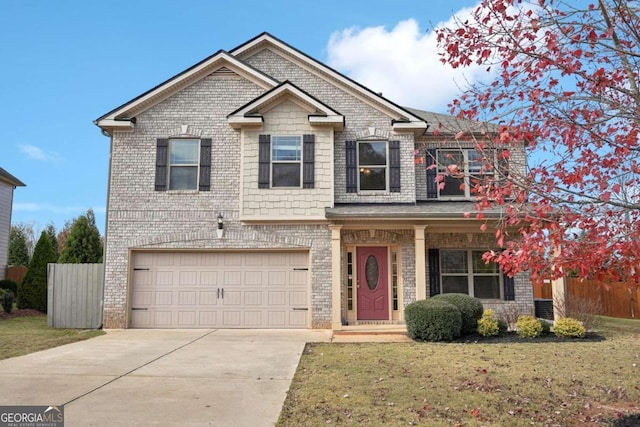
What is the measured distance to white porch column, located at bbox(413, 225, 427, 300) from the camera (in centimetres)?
1245

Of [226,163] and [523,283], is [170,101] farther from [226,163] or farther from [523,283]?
[523,283]

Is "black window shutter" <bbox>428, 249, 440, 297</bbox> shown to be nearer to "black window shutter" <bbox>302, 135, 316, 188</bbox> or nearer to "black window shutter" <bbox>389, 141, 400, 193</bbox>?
"black window shutter" <bbox>389, 141, 400, 193</bbox>

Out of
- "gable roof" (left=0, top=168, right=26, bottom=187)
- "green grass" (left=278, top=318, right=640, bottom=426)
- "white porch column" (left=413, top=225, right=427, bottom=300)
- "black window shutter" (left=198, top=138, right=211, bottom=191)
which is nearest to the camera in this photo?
"green grass" (left=278, top=318, right=640, bottom=426)

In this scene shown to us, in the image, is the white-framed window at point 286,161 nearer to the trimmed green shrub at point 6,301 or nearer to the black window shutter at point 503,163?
the black window shutter at point 503,163

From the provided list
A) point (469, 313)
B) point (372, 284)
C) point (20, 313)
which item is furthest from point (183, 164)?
point (20, 313)

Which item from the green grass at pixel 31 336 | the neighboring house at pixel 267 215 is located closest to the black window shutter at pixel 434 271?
the neighboring house at pixel 267 215

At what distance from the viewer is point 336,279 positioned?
41.5 ft

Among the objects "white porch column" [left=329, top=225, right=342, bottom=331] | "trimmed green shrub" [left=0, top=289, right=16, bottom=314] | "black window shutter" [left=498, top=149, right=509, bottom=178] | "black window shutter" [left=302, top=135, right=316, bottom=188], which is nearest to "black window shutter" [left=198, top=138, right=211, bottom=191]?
"black window shutter" [left=302, top=135, right=316, bottom=188]

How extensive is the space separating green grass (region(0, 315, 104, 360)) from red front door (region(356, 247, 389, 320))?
720cm

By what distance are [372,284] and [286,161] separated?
438cm

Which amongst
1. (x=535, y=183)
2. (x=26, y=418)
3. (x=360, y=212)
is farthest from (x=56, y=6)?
(x=535, y=183)

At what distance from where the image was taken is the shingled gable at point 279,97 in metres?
13.1

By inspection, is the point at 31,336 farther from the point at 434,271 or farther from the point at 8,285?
the point at 434,271

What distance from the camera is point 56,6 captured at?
12.2m
